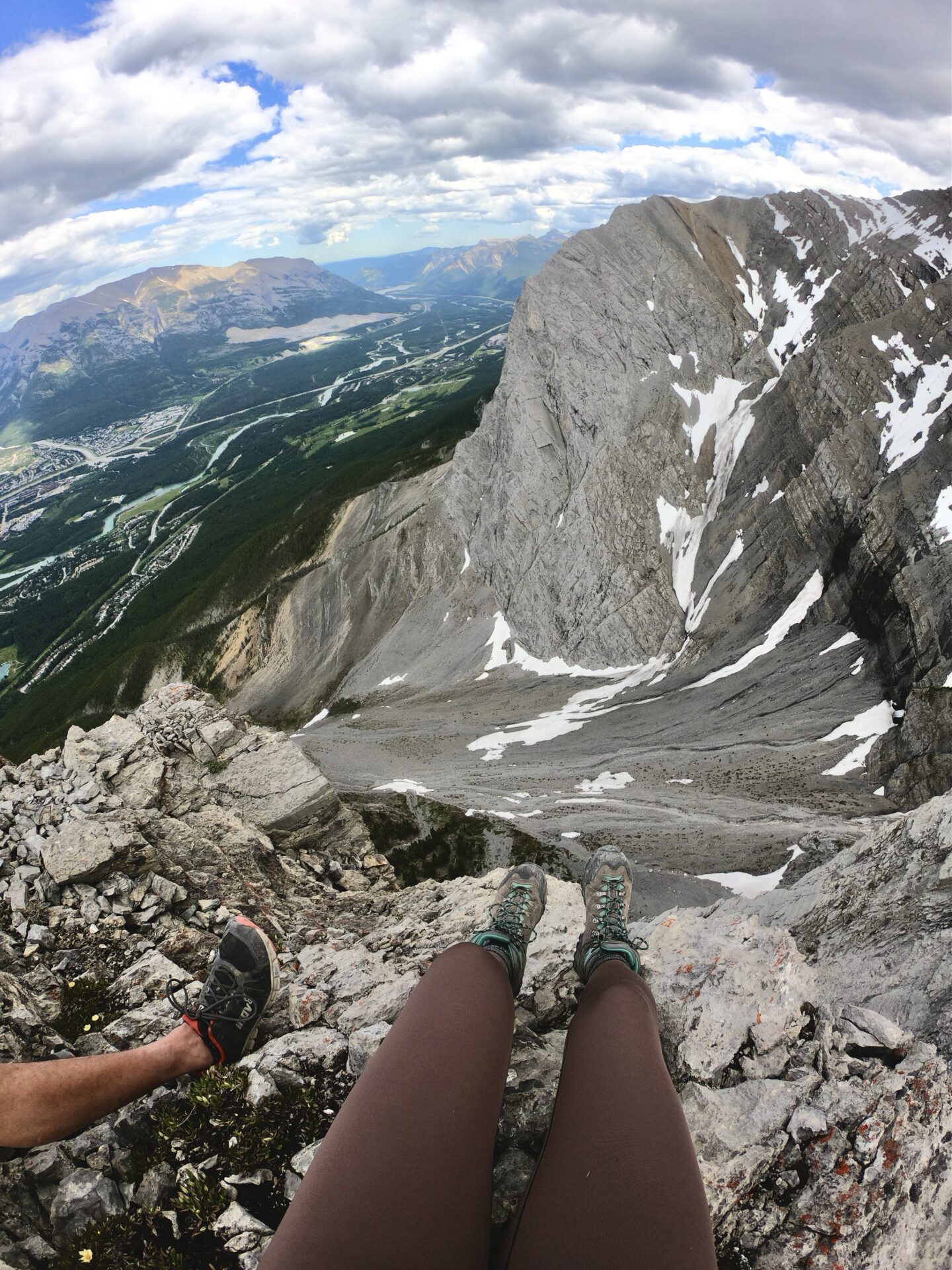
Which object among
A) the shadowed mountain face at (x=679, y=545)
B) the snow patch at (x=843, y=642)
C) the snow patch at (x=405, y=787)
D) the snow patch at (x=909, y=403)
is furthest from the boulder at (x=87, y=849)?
the snow patch at (x=909, y=403)

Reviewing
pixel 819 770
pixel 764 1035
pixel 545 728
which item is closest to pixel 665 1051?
pixel 764 1035

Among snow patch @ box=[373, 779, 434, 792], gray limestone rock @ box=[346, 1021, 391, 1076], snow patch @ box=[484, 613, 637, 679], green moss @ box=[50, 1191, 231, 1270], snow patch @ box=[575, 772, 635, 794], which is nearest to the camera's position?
green moss @ box=[50, 1191, 231, 1270]

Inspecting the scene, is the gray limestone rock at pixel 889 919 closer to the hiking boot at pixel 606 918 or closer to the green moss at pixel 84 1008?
the hiking boot at pixel 606 918

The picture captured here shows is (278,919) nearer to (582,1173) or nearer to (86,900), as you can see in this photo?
(86,900)

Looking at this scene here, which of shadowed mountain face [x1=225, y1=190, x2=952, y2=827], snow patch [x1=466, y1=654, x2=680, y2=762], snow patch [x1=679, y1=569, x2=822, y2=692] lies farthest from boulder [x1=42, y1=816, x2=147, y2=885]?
snow patch [x1=679, y1=569, x2=822, y2=692]

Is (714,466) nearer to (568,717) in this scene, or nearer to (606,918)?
(568,717)

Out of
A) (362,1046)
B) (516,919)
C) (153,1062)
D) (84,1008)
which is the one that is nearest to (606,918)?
(516,919)

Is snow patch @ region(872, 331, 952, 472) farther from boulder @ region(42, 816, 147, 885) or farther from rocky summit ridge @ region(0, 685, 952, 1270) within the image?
boulder @ region(42, 816, 147, 885)

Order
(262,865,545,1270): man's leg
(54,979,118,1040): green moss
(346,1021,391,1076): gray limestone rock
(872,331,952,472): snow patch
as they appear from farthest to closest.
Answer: (872,331,952,472): snow patch
(54,979,118,1040): green moss
(346,1021,391,1076): gray limestone rock
(262,865,545,1270): man's leg
